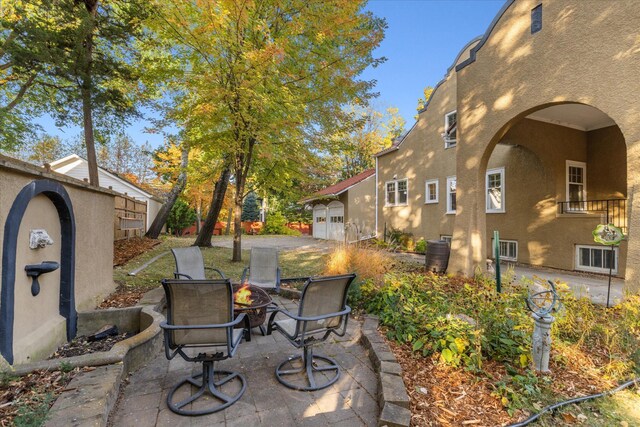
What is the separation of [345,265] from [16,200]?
4.46m

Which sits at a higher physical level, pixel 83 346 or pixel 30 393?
pixel 30 393

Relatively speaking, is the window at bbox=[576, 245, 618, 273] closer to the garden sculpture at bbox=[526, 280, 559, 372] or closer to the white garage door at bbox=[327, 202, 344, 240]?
the garden sculpture at bbox=[526, 280, 559, 372]

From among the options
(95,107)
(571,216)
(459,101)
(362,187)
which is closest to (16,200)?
(95,107)

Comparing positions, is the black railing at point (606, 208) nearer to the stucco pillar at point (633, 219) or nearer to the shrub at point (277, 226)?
the stucco pillar at point (633, 219)

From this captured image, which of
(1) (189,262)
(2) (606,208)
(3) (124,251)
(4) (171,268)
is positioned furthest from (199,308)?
(2) (606,208)

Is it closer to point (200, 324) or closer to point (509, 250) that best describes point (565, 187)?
point (509, 250)

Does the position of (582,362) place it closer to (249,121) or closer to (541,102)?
(541,102)

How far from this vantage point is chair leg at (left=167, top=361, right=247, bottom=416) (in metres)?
2.29

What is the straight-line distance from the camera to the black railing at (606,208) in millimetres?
7301

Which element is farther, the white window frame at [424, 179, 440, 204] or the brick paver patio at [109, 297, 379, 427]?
the white window frame at [424, 179, 440, 204]

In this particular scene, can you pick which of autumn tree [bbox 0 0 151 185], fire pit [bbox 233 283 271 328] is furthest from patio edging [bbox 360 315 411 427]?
autumn tree [bbox 0 0 151 185]

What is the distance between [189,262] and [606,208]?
9.86m

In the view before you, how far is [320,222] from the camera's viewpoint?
66.0 ft

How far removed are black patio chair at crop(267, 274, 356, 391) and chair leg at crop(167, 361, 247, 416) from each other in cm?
42
